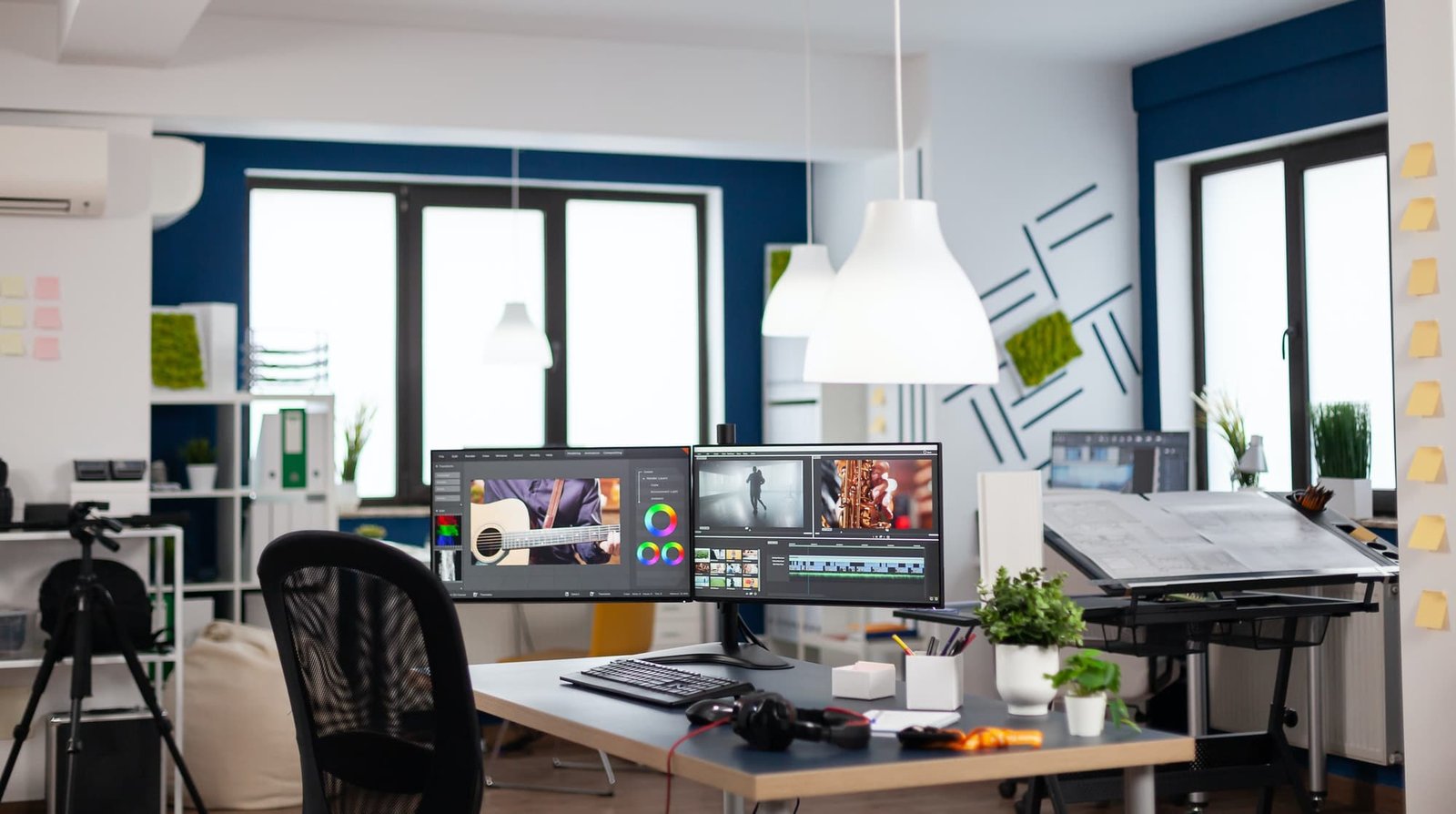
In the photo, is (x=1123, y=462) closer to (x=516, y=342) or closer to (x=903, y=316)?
(x=516, y=342)

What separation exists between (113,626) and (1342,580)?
3.65m

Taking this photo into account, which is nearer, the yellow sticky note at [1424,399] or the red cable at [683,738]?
the red cable at [683,738]

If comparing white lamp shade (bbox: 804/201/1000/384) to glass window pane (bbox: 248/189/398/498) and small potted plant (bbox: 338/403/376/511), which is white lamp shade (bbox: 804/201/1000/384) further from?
glass window pane (bbox: 248/189/398/498)

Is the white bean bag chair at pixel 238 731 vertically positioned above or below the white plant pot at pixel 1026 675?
below

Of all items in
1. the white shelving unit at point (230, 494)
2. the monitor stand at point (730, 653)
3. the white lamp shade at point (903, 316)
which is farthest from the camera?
the white shelving unit at point (230, 494)

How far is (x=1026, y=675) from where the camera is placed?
2.57 meters

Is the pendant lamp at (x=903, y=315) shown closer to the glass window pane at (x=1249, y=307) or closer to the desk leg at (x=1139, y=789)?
the desk leg at (x=1139, y=789)

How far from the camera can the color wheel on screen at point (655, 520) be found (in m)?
3.25

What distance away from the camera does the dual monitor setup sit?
312 centimetres

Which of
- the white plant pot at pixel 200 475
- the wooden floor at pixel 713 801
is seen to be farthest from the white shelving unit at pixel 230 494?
the wooden floor at pixel 713 801

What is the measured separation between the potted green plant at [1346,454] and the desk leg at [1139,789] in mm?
3031

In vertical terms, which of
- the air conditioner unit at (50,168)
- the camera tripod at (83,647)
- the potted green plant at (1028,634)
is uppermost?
the air conditioner unit at (50,168)

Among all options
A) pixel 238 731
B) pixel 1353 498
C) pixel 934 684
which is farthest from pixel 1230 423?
pixel 238 731

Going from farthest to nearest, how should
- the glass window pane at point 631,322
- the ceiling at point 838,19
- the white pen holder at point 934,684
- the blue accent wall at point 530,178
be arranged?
1. the glass window pane at point 631,322
2. the blue accent wall at point 530,178
3. the ceiling at point 838,19
4. the white pen holder at point 934,684
